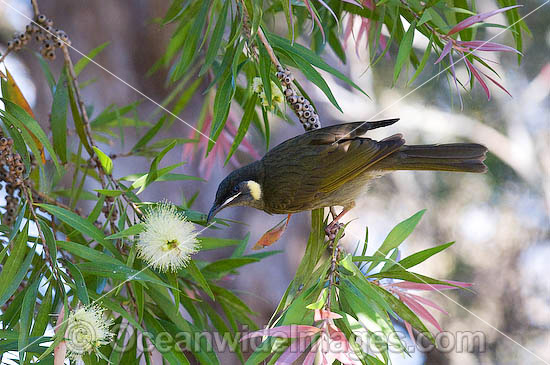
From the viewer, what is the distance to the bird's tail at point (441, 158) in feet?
3.62

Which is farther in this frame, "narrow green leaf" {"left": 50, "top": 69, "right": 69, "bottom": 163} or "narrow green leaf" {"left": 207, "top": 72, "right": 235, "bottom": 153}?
"narrow green leaf" {"left": 50, "top": 69, "right": 69, "bottom": 163}

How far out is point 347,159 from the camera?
1069mm

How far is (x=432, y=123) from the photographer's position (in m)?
1.82

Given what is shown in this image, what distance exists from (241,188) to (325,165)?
0.16 meters

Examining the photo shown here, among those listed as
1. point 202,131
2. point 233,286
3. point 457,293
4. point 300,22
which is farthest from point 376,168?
point 457,293

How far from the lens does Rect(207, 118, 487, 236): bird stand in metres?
1.06

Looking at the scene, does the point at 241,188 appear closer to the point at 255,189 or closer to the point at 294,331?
the point at 255,189

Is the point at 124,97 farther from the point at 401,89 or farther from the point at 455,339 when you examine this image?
the point at 455,339

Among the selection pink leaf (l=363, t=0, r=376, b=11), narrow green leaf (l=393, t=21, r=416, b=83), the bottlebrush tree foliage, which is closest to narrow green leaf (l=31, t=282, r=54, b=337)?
the bottlebrush tree foliage

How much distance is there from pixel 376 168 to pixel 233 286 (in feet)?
2.94

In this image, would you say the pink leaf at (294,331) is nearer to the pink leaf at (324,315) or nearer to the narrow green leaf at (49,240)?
the pink leaf at (324,315)

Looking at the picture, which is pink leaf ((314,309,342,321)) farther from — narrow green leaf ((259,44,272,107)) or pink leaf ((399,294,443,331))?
narrow green leaf ((259,44,272,107))

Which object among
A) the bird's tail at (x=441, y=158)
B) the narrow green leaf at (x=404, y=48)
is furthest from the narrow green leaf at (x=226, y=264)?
the narrow green leaf at (x=404, y=48)

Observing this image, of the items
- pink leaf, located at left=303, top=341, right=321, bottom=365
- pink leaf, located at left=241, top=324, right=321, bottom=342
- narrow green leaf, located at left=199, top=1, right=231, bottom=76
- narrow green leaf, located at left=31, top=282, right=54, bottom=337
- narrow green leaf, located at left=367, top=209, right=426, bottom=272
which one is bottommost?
pink leaf, located at left=303, top=341, right=321, bottom=365
